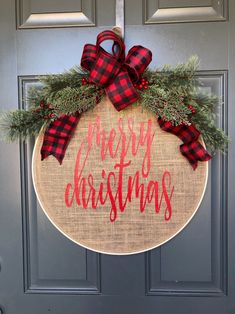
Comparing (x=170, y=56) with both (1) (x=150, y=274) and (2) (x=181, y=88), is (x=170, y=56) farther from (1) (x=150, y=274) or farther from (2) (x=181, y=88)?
(1) (x=150, y=274)

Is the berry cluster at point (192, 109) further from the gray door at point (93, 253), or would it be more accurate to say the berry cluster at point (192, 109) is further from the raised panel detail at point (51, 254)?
the raised panel detail at point (51, 254)

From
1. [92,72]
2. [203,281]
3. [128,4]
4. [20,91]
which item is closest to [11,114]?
[20,91]

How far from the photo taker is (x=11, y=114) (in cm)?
87

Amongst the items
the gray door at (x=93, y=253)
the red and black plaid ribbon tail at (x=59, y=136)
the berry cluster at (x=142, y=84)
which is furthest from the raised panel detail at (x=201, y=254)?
the red and black plaid ribbon tail at (x=59, y=136)

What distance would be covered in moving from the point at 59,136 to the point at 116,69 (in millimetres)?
210

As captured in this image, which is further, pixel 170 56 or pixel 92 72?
pixel 170 56

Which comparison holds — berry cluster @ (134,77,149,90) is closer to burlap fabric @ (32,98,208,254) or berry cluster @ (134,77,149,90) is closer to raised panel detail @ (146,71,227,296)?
burlap fabric @ (32,98,208,254)

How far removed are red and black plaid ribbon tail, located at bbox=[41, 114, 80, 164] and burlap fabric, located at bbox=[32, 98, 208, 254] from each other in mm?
15

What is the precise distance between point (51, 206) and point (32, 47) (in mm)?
433

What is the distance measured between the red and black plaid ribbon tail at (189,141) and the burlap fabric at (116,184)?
0.02 meters

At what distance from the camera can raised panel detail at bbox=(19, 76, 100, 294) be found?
99 cm

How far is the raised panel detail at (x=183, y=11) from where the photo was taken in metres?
0.91

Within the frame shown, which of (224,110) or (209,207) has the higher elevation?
(224,110)

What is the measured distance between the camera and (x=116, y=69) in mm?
810
